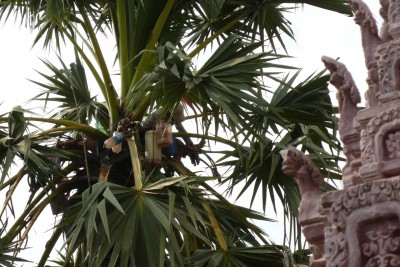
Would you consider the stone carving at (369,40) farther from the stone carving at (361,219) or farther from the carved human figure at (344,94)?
the stone carving at (361,219)

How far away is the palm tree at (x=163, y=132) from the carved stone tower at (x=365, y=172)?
259 cm

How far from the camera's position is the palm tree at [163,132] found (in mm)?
10617

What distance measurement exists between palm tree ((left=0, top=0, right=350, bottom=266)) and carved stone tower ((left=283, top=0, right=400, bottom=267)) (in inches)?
102

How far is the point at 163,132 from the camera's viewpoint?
38.5ft

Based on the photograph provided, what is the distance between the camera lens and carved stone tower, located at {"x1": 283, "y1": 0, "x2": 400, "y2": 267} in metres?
7.06

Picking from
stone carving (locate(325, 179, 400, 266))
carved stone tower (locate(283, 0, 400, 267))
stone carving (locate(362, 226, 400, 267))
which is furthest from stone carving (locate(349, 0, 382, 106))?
Answer: stone carving (locate(362, 226, 400, 267))

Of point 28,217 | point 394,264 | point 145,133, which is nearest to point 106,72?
point 145,133

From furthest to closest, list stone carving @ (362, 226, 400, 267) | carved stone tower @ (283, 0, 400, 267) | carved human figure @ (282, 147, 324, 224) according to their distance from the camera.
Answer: carved human figure @ (282, 147, 324, 224)
carved stone tower @ (283, 0, 400, 267)
stone carving @ (362, 226, 400, 267)

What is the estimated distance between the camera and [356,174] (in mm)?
7535

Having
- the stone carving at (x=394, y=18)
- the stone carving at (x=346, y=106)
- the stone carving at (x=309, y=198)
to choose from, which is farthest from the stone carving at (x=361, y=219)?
the stone carving at (x=394, y=18)

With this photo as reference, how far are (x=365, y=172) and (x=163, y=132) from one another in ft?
15.0

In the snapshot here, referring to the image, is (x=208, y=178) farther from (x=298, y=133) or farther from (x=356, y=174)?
→ (x=356, y=174)

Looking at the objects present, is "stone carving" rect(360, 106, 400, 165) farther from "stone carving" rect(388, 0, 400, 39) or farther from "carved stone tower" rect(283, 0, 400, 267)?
"stone carving" rect(388, 0, 400, 39)

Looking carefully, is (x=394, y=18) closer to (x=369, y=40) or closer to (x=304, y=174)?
(x=369, y=40)
